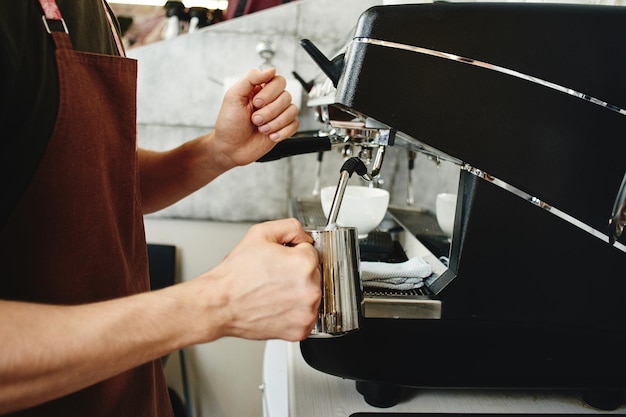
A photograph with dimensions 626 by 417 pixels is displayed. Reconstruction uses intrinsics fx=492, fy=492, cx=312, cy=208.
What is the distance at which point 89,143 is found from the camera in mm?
628

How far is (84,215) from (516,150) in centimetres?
55

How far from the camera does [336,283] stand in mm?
594

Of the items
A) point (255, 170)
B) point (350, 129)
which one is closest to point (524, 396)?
point (350, 129)

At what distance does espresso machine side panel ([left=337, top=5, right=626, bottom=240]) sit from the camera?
1.97 feet

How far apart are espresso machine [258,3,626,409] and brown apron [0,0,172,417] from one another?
29cm

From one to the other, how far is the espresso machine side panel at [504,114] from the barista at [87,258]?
211 mm

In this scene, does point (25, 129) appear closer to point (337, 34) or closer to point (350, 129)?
point (350, 129)

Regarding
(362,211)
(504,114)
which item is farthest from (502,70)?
(362,211)

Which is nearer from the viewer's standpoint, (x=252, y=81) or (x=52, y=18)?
(x=52, y=18)

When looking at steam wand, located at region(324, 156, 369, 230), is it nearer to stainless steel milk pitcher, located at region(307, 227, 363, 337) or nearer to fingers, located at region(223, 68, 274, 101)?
stainless steel milk pitcher, located at region(307, 227, 363, 337)

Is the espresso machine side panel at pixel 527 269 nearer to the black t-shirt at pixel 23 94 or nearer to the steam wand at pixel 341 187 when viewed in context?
the steam wand at pixel 341 187

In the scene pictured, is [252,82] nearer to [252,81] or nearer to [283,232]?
[252,81]

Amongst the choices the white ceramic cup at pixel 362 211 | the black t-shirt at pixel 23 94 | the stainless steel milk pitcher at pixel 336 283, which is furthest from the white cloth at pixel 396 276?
the black t-shirt at pixel 23 94

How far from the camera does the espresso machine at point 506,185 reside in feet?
1.97
